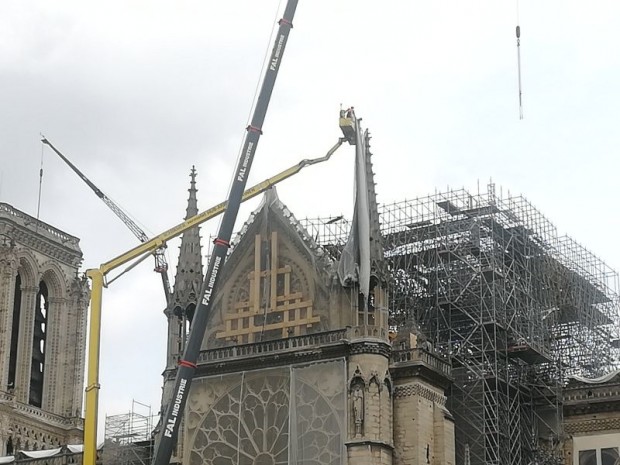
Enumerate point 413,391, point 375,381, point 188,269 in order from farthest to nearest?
point 188,269 → point 413,391 → point 375,381

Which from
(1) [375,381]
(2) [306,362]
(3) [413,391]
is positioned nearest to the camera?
(1) [375,381]

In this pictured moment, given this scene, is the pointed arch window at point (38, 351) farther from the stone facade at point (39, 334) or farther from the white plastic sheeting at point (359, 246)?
the white plastic sheeting at point (359, 246)

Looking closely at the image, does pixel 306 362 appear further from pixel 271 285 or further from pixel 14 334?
pixel 14 334

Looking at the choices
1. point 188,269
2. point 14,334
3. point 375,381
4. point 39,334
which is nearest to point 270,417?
point 375,381

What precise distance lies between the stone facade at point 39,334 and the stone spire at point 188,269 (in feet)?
92.1

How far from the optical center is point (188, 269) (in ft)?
213

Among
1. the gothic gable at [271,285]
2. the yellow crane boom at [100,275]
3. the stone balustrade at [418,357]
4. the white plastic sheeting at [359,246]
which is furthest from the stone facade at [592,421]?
the yellow crane boom at [100,275]

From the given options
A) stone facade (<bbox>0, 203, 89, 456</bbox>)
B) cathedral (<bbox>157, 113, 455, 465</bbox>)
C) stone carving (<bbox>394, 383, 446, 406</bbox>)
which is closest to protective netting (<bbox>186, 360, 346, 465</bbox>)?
cathedral (<bbox>157, 113, 455, 465</bbox>)

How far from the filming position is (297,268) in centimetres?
6247

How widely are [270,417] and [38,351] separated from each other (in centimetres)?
4052

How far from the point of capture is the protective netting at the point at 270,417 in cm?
5803

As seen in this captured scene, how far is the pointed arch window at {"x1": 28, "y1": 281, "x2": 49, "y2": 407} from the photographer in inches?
3784

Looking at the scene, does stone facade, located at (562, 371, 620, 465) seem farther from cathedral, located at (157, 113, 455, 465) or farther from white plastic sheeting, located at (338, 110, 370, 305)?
white plastic sheeting, located at (338, 110, 370, 305)

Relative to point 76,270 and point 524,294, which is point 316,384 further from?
point 76,270
